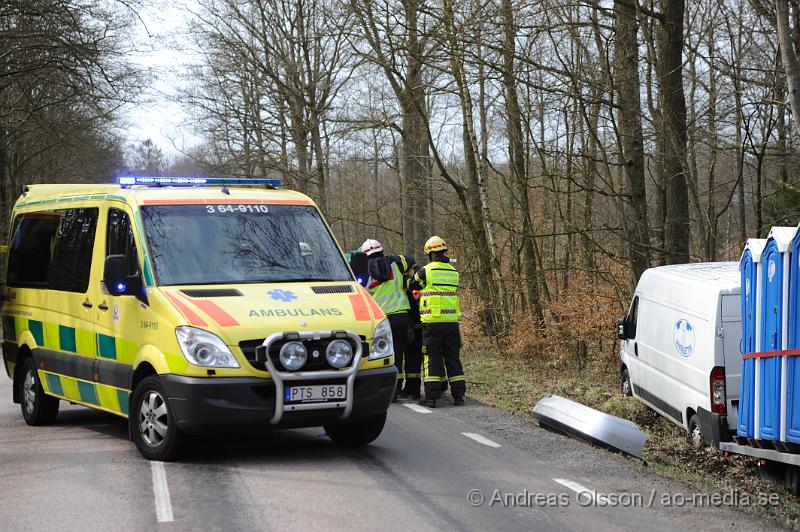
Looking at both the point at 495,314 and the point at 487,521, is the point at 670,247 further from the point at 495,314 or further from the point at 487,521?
the point at 487,521

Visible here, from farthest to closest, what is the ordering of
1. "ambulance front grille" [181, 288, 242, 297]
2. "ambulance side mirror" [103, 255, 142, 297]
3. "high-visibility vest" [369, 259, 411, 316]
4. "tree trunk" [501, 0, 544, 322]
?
"tree trunk" [501, 0, 544, 322] < "high-visibility vest" [369, 259, 411, 316] < "ambulance side mirror" [103, 255, 142, 297] < "ambulance front grille" [181, 288, 242, 297]

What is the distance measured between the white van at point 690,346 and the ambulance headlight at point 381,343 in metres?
3.09

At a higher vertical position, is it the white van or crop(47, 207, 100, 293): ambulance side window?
crop(47, 207, 100, 293): ambulance side window

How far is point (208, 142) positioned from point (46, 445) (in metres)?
30.9

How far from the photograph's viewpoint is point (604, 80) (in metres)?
15.2

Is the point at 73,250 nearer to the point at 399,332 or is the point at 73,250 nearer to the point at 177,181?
the point at 177,181

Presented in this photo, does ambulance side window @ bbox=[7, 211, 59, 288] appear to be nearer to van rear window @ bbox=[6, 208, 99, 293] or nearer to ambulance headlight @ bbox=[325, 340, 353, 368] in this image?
van rear window @ bbox=[6, 208, 99, 293]

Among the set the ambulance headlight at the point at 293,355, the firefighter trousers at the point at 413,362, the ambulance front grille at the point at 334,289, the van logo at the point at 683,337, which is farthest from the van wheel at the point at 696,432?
the ambulance headlight at the point at 293,355

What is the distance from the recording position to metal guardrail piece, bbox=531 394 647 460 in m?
8.42

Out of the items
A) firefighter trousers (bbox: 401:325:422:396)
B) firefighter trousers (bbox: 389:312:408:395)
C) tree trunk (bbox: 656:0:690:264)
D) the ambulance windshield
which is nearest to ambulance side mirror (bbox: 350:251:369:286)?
the ambulance windshield

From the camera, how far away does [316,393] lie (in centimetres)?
760

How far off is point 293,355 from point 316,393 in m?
0.37

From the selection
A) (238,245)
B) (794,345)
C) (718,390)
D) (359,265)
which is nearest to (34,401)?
(238,245)

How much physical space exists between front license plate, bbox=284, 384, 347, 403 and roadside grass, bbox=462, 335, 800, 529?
2603 mm
